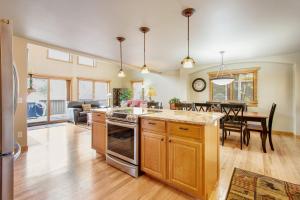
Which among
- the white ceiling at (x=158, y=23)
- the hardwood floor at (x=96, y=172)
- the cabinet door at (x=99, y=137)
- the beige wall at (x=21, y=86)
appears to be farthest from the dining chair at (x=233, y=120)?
the beige wall at (x=21, y=86)

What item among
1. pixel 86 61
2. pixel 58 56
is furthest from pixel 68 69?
pixel 86 61

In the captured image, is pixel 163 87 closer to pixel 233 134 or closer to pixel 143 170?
pixel 233 134

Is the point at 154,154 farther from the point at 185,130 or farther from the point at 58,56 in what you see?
the point at 58,56

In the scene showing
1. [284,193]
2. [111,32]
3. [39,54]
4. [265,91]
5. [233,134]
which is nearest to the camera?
[284,193]

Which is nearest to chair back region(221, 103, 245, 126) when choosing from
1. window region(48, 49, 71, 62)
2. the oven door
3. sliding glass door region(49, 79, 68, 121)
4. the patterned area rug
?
the patterned area rug

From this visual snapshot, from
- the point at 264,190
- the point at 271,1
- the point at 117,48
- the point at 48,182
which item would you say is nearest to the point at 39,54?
the point at 117,48

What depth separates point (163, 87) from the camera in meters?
8.07

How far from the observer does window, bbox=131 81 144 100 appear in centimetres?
895

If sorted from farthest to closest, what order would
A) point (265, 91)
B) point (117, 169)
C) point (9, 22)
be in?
point (265, 91) → point (117, 169) → point (9, 22)

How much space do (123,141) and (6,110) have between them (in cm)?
171

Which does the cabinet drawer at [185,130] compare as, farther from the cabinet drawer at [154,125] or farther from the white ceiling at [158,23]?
the white ceiling at [158,23]

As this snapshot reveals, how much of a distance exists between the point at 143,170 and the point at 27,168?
6.37 feet

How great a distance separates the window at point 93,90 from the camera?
25.6 feet

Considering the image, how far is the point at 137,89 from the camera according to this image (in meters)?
9.19
